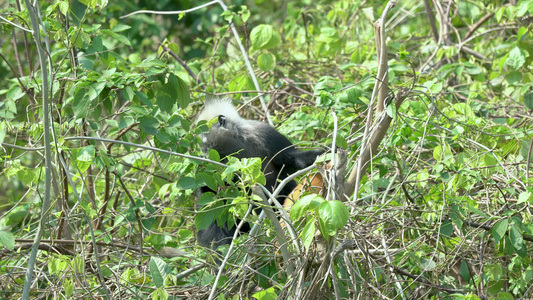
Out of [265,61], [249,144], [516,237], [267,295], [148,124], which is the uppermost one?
[148,124]

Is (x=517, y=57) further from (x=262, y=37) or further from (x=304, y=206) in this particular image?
(x=304, y=206)

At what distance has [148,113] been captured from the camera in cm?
263

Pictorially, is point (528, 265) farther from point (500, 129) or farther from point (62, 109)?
point (62, 109)

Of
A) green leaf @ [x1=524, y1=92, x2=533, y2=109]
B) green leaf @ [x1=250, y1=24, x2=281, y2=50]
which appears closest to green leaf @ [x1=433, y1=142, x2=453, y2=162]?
green leaf @ [x1=524, y1=92, x2=533, y2=109]

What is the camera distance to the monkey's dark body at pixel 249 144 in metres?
3.71

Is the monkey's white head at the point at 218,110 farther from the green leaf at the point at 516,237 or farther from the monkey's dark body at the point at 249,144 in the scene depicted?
the green leaf at the point at 516,237

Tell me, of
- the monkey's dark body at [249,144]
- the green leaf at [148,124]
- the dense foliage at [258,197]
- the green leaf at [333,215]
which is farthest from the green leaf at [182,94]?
the monkey's dark body at [249,144]

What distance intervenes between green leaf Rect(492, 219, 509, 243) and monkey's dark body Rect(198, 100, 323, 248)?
1520 mm

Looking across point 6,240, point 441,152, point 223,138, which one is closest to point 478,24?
point 223,138

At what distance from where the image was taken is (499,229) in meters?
2.30

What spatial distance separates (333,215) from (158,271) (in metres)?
0.82

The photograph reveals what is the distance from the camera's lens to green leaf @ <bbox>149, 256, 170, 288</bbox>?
2176 millimetres

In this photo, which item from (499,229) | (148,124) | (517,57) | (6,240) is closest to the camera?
(6,240)

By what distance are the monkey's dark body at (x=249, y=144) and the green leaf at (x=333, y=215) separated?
1939mm
